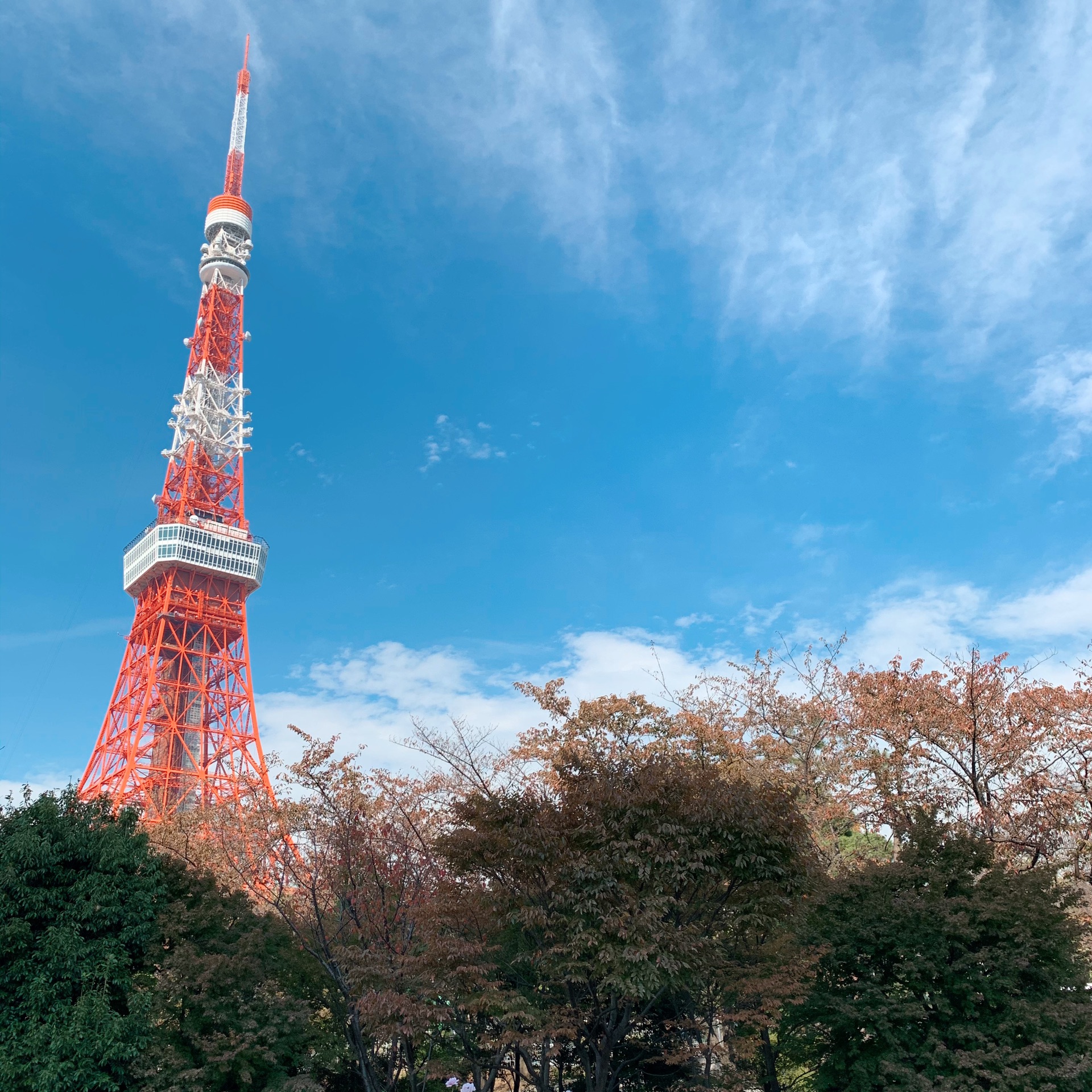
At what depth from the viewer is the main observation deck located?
4084 cm

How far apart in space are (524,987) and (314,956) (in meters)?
4.46

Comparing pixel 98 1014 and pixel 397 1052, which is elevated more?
pixel 98 1014

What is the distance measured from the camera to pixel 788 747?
18.0m

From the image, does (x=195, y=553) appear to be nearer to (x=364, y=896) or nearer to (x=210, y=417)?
(x=210, y=417)

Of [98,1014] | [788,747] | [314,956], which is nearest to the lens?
[98,1014]

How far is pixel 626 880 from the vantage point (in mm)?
10609

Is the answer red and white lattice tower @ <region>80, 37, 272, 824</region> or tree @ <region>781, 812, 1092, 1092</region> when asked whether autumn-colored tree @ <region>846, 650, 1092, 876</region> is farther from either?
red and white lattice tower @ <region>80, 37, 272, 824</region>

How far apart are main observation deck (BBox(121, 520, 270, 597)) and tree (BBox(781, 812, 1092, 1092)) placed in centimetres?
3626

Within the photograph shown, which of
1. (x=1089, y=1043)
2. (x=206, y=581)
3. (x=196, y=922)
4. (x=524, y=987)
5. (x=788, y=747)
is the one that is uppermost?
(x=206, y=581)

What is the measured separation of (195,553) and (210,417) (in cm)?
885

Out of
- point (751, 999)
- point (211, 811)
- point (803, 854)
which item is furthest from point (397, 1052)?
point (211, 811)

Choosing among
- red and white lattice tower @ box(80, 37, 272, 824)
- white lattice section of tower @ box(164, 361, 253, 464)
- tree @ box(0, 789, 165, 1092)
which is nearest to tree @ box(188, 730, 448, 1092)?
tree @ box(0, 789, 165, 1092)

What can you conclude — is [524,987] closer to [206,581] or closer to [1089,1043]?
[1089,1043]

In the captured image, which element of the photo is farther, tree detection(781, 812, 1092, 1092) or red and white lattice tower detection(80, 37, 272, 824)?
red and white lattice tower detection(80, 37, 272, 824)
